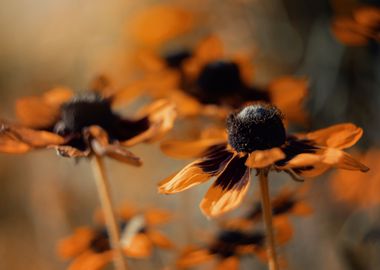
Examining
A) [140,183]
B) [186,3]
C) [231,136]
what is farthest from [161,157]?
[231,136]

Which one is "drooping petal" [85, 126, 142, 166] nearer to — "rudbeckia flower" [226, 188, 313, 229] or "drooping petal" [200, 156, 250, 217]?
"drooping petal" [200, 156, 250, 217]

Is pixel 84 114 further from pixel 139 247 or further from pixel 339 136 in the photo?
pixel 339 136

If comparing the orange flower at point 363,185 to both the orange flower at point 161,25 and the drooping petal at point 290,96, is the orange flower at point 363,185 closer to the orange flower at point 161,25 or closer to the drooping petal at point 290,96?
the drooping petal at point 290,96

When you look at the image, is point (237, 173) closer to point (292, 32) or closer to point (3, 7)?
point (292, 32)

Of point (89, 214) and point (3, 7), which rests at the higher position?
point (3, 7)

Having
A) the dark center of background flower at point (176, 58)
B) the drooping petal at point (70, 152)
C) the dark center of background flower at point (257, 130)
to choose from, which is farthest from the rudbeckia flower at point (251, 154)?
the dark center of background flower at point (176, 58)

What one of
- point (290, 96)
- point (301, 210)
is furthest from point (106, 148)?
point (290, 96)

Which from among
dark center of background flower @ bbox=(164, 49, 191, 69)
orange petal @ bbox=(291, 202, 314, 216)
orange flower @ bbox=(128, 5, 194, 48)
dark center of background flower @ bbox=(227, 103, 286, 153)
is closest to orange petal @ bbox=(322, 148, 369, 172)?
dark center of background flower @ bbox=(227, 103, 286, 153)
